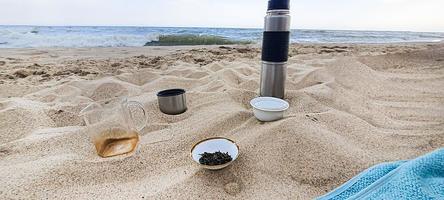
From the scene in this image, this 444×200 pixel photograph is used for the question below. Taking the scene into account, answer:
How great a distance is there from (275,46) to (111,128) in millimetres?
1285

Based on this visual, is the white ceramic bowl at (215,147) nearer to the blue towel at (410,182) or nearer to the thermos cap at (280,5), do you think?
the blue towel at (410,182)

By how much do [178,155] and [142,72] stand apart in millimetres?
2169

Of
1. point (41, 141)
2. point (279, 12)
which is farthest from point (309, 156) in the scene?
point (41, 141)

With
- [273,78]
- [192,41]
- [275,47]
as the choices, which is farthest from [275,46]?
[192,41]

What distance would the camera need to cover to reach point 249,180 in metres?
1.13

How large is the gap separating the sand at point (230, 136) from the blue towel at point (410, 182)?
→ 11.0 inches

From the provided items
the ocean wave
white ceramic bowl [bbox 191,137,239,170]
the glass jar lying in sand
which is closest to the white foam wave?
the ocean wave

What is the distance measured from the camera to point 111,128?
147cm

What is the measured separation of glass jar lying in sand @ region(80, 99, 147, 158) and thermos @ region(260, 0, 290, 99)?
→ 3.55 feet

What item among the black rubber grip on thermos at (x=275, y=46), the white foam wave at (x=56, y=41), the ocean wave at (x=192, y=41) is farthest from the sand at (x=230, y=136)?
the ocean wave at (x=192, y=41)

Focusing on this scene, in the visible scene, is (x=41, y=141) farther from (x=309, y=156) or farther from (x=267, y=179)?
(x=309, y=156)

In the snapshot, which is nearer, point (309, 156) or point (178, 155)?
point (309, 156)

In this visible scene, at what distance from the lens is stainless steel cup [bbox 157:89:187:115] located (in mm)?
1853

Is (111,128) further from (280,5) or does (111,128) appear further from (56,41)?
(56,41)
